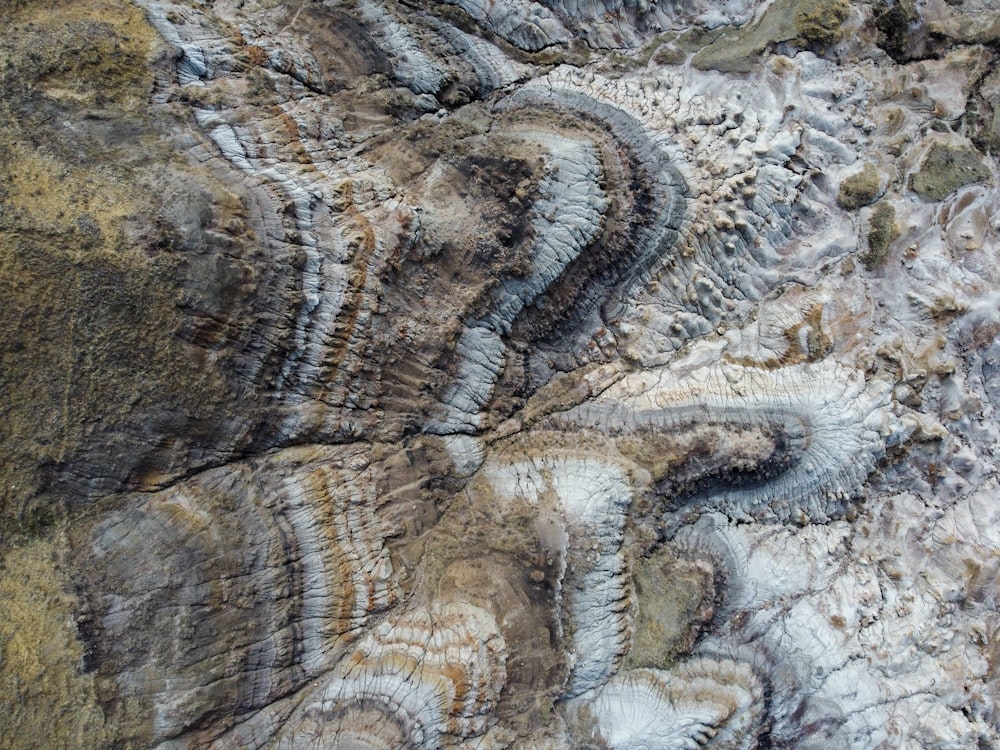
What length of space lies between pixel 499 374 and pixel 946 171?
283cm

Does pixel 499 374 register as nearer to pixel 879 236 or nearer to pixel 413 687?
pixel 413 687

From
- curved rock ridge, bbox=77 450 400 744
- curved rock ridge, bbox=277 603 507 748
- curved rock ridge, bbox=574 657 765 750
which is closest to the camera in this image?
curved rock ridge, bbox=77 450 400 744

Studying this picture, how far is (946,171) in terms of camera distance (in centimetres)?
392

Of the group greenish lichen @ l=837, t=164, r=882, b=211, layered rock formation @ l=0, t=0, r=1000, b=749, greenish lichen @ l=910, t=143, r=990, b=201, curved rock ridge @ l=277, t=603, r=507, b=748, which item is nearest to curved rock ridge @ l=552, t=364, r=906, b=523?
layered rock formation @ l=0, t=0, r=1000, b=749

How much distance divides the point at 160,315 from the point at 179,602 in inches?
43.5

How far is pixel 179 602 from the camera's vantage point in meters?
2.63

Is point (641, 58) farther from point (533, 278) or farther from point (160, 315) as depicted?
point (160, 315)

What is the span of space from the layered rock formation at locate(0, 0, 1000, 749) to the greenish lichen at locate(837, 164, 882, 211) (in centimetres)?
2

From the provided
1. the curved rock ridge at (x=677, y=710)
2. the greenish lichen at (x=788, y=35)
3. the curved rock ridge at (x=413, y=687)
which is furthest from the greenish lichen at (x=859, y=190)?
the curved rock ridge at (x=413, y=687)

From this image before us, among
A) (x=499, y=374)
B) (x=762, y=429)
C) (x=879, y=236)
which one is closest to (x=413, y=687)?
(x=499, y=374)

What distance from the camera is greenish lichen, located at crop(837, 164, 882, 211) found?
152 inches

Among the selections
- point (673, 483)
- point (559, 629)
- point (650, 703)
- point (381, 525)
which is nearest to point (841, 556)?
point (673, 483)

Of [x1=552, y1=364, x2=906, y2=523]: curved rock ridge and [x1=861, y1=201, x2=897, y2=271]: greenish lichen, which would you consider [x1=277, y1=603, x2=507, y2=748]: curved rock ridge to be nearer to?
[x1=552, y1=364, x2=906, y2=523]: curved rock ridge

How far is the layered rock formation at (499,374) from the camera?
2.64 metres
